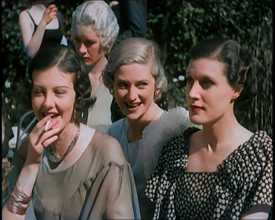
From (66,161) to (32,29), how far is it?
0.62 metres

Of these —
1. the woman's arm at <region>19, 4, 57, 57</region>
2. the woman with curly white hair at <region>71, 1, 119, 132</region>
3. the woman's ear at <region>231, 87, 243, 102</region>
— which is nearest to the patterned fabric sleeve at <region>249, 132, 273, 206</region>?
the woman's ear at <region>231, 87, 243, 102</region>

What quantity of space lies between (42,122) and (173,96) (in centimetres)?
53

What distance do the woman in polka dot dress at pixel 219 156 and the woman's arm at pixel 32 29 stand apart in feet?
2.18

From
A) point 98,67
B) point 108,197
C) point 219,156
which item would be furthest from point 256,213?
point 98,67

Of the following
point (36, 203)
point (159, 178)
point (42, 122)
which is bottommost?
point (36, 203)

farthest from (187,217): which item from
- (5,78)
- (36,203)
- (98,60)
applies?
(5,78)

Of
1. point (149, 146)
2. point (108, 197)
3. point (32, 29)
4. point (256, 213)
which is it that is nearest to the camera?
point (256, 213)

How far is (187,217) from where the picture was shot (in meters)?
2.02

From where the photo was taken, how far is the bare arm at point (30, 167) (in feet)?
6.79

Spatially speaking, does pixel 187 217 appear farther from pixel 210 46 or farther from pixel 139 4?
pixel 139 4

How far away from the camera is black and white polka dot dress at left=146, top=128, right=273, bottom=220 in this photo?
195 centimetres

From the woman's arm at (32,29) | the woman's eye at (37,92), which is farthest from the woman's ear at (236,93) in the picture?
the woman's arm at (32,29)

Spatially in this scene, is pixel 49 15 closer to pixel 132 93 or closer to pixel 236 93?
pixel 132 93

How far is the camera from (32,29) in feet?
7.93
